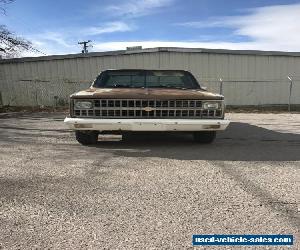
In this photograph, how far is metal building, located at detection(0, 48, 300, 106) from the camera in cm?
2102

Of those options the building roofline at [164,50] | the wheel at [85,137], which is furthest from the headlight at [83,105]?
the building roofline at [164,50]

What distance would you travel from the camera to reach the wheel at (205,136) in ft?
23.1

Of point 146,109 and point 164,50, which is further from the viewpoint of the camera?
point 164,50

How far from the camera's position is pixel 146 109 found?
248 inches

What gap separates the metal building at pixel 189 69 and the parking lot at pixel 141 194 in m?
14.5

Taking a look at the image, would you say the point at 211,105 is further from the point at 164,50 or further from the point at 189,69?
the point at 189,69

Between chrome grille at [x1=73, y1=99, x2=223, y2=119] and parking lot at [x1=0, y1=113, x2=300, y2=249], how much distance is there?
0.60 meters

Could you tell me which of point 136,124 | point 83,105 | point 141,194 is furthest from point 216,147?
point 141,194

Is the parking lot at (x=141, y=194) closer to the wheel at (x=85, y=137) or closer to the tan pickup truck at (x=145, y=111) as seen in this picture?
the wheel at (x=85, y=137)

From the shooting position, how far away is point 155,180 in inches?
177

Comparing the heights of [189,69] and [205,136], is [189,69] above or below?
above

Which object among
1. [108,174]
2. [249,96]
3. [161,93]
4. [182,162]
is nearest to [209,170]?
[182,162]

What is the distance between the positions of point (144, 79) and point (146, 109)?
61.3 inches

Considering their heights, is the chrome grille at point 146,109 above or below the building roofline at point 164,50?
below
